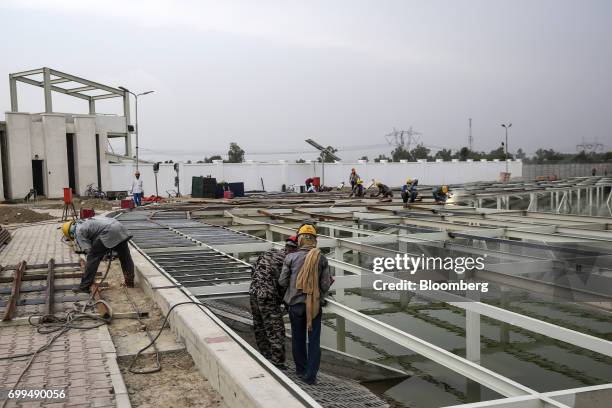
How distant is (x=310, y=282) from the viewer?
4973 mm

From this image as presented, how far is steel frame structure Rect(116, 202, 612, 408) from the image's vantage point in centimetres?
442

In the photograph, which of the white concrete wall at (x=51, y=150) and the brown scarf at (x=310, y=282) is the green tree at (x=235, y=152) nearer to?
the white concrete wall at (x=51, y=150)

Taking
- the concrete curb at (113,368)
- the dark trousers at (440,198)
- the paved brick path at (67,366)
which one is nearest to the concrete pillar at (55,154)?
the dark trousers at (440,198)

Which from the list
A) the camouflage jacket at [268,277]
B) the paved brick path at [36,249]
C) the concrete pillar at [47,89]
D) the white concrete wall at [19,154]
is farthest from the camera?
the concrete pillar at [47,89]

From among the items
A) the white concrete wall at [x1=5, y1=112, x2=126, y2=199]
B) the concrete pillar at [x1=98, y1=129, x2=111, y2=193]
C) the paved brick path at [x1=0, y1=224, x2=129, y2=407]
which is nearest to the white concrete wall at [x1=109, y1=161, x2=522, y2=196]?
the concrete pillar at [x1=98, y1=129, x2=111, y2=193]

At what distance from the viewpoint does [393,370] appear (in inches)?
314

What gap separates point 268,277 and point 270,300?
0.74ft

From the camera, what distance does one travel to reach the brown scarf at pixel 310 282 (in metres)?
4.96

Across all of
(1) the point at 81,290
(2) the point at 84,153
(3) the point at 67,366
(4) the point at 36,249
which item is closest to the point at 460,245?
(1) the point at 81,290

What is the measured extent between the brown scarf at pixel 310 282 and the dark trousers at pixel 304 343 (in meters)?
0.10

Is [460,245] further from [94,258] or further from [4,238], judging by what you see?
[4,238]

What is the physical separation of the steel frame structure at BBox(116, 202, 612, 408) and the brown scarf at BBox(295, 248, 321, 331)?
2.67 ft

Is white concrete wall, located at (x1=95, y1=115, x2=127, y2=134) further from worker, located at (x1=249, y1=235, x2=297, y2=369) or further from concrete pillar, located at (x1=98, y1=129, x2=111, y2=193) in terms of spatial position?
worker, located at (x1=249, y1=235, x2=297, y2=369)

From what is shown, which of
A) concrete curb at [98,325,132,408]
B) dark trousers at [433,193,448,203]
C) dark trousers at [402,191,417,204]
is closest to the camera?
concrete curb at [98,325,132,408]
